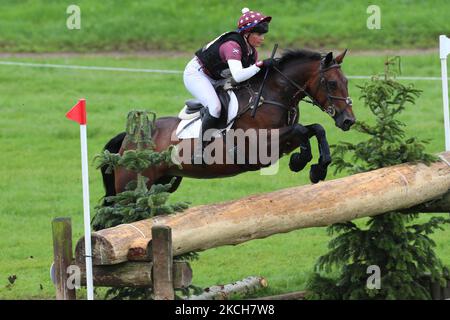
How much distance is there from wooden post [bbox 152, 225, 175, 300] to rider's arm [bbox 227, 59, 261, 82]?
2.63 m

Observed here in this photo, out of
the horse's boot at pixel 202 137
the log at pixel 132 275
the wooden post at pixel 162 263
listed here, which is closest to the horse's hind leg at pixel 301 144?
the horse's boot at pixel 202 137

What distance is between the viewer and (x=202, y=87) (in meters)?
10.8

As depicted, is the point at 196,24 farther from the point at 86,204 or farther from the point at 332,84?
the point at 86,204

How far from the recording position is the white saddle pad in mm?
10672

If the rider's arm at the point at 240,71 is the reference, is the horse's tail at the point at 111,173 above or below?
below

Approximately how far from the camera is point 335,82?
10312 mm

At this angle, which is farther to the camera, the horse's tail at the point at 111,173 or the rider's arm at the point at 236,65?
the horse's tail at the point at 111,173

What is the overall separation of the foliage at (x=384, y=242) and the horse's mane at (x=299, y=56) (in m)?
0.64

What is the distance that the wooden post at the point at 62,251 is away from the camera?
332 inches

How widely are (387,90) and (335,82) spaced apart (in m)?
0.48

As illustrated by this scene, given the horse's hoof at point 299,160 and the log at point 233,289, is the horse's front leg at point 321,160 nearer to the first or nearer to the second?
the horse's hoof at point 299,160

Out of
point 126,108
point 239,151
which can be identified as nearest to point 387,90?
point 239,151

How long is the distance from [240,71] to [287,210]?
66.8 inches

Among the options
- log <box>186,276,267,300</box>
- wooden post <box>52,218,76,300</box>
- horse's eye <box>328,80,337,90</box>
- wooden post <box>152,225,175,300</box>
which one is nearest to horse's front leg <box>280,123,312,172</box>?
horse's eye <box>328,80,337,90</box>
